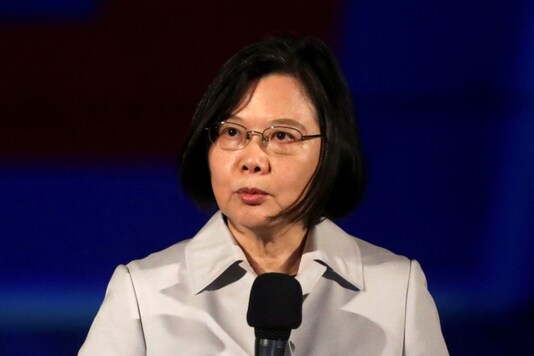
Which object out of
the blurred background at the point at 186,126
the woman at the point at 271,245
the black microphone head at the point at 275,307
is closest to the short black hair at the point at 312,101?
the woman at the point at 271,245

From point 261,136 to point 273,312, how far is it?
388mm

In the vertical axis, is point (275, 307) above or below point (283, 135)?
below

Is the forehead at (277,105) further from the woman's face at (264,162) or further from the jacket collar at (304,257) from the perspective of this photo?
the jacket collar at (304,257)

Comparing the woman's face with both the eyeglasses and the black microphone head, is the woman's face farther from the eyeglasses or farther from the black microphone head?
the black microphone head

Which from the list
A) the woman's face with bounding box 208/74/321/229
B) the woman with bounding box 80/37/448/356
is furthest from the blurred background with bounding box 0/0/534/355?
the woman's face with bounding box 208/74/321/229

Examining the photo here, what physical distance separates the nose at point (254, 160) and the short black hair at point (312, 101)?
0.23 feet

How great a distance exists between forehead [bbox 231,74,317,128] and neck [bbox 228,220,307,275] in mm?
175

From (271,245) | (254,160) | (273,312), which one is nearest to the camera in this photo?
(273,312)

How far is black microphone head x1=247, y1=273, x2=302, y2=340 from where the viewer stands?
1.19 meters

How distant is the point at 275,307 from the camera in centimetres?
121

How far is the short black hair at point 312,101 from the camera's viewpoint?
1557mm

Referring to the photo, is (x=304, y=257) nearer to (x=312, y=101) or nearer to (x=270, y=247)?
(x=270, y=247)

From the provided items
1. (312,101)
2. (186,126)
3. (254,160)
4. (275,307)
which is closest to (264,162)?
(254,160)

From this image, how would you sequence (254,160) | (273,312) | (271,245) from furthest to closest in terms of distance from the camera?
(271,245) → (254,160) → (273,312)
